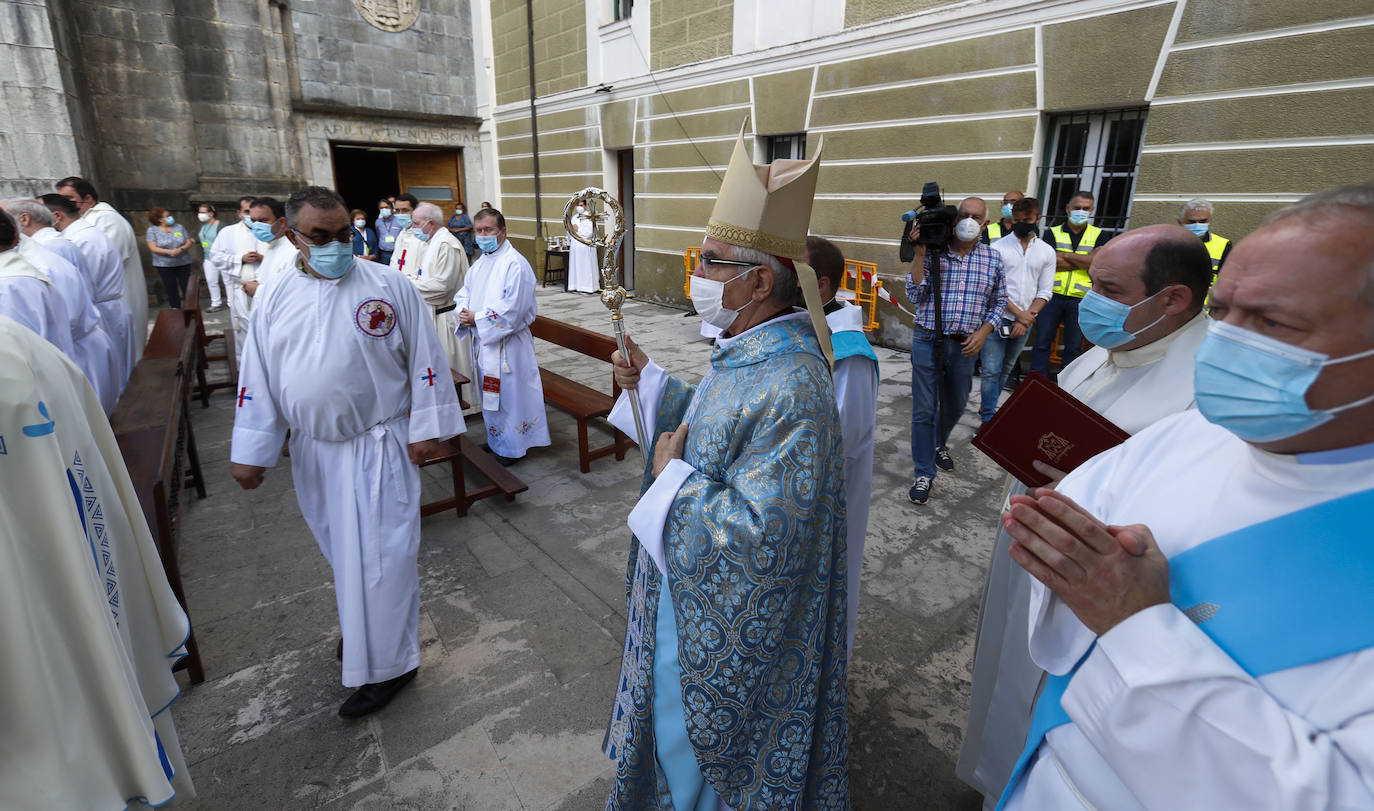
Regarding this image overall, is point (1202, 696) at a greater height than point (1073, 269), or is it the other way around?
point (1073, 269)

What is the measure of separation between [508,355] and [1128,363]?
13.4 ft

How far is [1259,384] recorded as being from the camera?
2.97ft

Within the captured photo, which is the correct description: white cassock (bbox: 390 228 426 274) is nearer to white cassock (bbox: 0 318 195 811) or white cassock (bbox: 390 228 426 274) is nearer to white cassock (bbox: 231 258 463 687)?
white cassock (bbox: 231 258 463 687)

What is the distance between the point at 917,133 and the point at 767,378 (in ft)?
23.7

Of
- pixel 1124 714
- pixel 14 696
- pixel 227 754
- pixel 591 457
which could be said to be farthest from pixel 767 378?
pixel 591 457

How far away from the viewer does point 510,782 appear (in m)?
2.22

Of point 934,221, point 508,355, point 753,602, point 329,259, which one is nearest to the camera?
point 753,602

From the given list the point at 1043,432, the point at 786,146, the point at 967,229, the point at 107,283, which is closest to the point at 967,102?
the point at 786,146

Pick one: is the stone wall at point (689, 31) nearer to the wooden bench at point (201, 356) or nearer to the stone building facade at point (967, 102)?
the stone building facade at point (967, 102)

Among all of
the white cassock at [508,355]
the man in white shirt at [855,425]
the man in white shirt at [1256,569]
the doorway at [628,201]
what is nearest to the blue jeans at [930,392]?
the man in white shirt at [855,425]

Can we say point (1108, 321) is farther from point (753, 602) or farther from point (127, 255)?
point (127, 255)

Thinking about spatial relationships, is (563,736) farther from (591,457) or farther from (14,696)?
(591,457)

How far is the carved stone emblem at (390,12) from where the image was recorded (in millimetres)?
13359

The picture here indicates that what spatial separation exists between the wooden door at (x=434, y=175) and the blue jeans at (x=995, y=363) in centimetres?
1347
